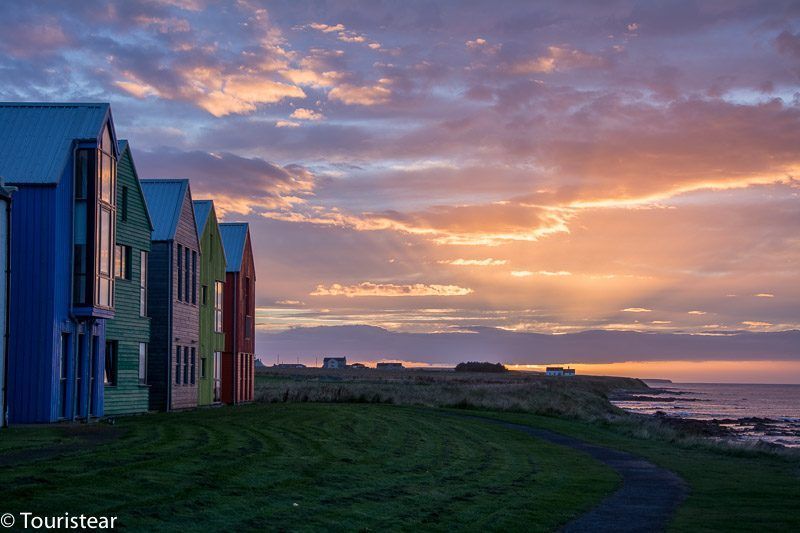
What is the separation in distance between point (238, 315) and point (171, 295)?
12.3 m

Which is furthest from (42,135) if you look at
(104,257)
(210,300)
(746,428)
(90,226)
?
(746,428)

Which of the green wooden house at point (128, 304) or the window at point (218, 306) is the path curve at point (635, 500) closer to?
the green wooden house at point (128, 304)

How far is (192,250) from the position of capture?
146 ft

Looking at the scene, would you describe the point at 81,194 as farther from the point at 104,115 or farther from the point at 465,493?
the point at 465,493

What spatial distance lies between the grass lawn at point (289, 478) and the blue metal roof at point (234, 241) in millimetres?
24102

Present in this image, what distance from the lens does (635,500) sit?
18312mm

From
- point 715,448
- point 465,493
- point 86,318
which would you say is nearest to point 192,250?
point 86,318

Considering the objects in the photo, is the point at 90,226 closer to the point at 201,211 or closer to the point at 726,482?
the point at 201,211

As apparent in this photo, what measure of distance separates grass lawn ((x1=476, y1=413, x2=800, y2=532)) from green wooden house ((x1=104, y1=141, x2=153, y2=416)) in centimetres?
1680

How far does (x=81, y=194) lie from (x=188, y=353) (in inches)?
605

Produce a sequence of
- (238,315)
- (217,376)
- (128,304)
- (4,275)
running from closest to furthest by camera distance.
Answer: (4,275), (128,304), (217,376), (238,315)

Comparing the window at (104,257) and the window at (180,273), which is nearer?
the window at (104,257)

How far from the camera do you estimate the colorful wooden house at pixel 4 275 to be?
26938mm

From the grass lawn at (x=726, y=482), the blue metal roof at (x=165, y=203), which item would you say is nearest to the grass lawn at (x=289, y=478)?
the grass lawn at (x=726, y=482)
